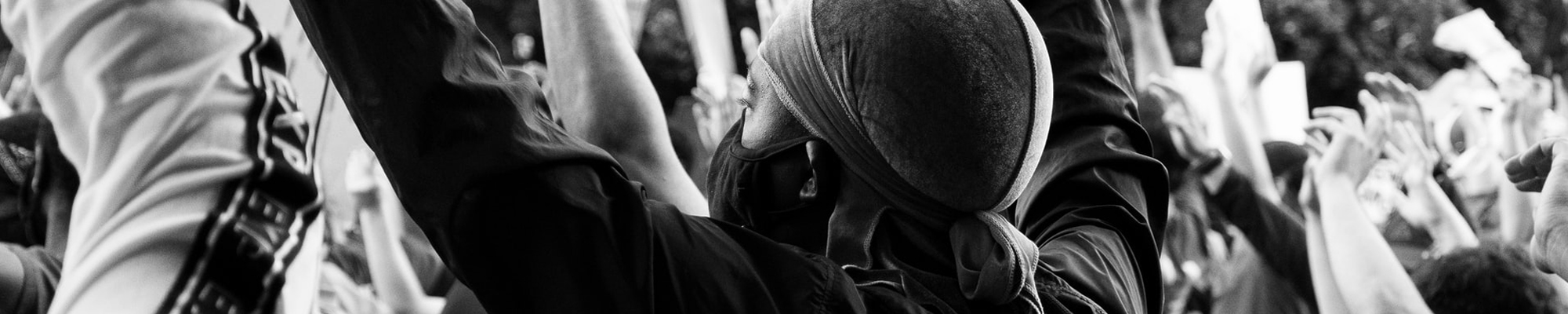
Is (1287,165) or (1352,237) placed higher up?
(1352,237)

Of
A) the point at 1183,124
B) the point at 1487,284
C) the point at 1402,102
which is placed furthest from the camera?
the point at 1402,102

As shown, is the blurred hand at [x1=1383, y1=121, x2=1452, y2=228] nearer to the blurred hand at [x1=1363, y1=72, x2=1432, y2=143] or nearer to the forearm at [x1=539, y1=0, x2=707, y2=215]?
the blurred hand at [x1=1363, y1=72, x2=1432, y2=143]

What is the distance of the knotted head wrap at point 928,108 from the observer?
1.76m

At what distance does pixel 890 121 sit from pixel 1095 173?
527 mm

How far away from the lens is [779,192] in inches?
73.3

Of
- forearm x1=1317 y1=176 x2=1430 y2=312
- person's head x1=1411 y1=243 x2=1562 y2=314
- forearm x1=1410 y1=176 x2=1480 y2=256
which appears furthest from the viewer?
forearm x1=1410 y1=176 x2=1480 y2=256

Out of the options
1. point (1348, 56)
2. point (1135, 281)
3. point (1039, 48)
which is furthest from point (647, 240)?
point (1348, 56)

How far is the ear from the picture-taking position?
5.94 feet

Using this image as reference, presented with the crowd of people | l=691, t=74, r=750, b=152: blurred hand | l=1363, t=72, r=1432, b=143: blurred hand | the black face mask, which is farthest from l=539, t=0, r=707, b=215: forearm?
l=1363, t=72, r=1432, b=143: blurred hand

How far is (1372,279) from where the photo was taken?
417cm

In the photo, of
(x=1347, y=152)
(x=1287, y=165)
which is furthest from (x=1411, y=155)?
(x=1287, y=165)

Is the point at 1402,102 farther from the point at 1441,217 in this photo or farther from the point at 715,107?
the point at 715,107

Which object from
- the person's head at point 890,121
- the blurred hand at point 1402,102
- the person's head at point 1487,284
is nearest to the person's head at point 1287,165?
the blurred hand at point 1402,102

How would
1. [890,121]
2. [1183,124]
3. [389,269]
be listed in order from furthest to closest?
[1183,124]
[389,269]
[890,121]
